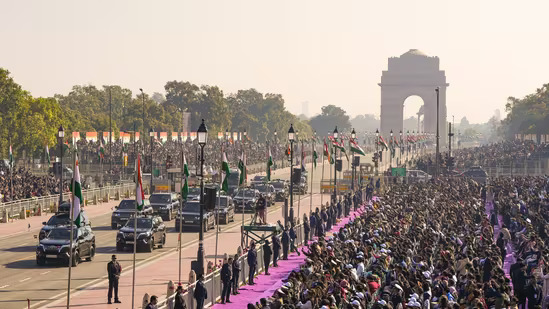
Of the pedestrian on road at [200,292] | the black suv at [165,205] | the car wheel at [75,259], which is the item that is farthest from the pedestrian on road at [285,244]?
the black suv at [165,205]

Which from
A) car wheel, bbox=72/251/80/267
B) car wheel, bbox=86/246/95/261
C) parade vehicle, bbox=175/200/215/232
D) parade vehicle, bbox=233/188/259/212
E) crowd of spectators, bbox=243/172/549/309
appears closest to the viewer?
crowd of spectators, bbox=243/172/549/309

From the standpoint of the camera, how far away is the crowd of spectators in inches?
829

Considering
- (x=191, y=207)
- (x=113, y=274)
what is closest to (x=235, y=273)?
(x=113, y=274)

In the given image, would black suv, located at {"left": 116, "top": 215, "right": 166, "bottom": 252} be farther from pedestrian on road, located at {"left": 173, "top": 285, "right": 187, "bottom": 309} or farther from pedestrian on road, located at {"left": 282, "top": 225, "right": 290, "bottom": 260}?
pedestrian on road, located at {"left": 173, "top": 285, "right": 187, "bottom": 309}

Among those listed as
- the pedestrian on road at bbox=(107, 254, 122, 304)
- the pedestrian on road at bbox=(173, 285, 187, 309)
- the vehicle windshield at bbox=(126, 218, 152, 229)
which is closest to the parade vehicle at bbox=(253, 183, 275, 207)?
the vehicle windshield at bbox=(126, 218, 152, 229)

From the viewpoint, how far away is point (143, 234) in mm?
39594

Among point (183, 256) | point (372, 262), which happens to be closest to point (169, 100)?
point (183, 256)

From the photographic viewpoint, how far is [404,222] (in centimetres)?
3875

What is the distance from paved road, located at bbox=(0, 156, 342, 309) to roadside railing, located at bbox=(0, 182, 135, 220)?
6214 mm

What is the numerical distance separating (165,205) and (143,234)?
1446 centimetres

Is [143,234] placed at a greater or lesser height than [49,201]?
lesser

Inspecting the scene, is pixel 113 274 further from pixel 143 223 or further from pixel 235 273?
pixel 143 223

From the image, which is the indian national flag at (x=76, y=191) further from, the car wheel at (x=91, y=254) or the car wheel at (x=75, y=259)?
the car wheel at (x=91, y=254)

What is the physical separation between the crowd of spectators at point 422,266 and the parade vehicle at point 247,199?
50.2 ft
